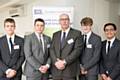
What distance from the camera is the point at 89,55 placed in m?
4.00

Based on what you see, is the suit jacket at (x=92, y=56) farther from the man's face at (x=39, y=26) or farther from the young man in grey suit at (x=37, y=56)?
the man's face at (x=39, y=26)

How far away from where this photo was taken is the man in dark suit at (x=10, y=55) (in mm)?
3877

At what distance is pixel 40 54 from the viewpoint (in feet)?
12.9

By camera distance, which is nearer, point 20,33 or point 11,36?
point 11,36

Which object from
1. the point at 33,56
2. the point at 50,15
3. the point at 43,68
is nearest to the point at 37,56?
the point at 33,56

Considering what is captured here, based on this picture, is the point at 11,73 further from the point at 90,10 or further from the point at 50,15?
the point at 90,10

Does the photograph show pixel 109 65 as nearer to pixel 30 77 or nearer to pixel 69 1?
pixel 30 77

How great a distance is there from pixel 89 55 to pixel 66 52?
0.40 metres

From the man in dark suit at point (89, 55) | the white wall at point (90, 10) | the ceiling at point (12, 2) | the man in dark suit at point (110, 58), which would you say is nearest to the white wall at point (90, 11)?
the white wall at point (90, 10)

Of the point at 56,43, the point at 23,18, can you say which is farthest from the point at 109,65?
the point at 23,18

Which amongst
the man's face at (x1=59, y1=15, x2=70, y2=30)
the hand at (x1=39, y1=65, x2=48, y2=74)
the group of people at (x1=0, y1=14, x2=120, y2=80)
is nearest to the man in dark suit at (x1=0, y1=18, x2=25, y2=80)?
the group of people at (x1=0, y1=14, x2=120, y2=80)

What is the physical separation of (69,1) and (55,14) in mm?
456

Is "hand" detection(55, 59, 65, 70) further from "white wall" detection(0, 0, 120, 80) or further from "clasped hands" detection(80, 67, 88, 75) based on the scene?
"white wall" detection(0, 0, 120, 80)

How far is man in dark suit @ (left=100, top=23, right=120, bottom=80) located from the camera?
3.92 metres
